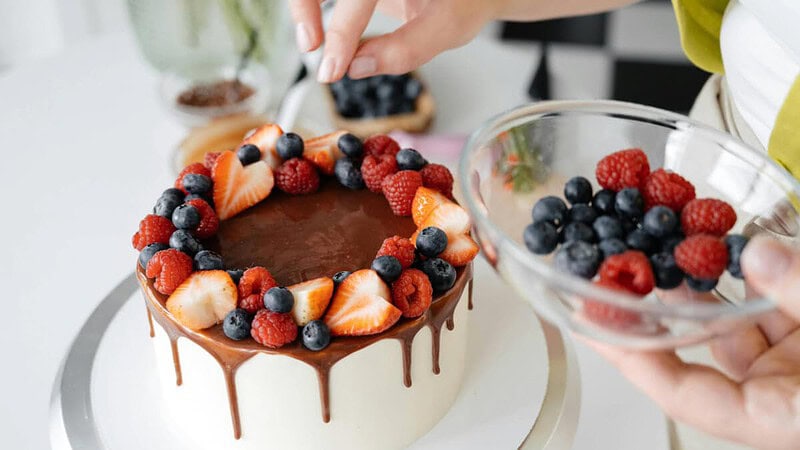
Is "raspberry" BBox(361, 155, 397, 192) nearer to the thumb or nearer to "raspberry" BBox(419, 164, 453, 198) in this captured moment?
"raspberry" BBox(419, 164, 453, 198)

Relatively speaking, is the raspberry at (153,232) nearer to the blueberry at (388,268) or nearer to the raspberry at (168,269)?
the raspberry at (168,269)

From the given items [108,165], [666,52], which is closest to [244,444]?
[108,165]

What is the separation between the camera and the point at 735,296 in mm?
780

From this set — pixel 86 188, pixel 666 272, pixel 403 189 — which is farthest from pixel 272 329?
pixel 86 188

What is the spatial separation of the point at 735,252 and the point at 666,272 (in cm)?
6

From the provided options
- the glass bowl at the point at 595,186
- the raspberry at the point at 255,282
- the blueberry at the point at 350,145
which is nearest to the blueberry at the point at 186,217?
the raspberry at the point at 255,282

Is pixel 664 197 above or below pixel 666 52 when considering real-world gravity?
above

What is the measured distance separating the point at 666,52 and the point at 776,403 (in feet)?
6.31

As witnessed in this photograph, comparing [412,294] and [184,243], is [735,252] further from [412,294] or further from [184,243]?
[184,243]

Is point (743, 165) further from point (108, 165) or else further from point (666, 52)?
point (666, 52)

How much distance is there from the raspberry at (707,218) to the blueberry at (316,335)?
1.15 ft

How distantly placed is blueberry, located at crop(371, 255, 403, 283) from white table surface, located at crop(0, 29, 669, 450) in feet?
1.07

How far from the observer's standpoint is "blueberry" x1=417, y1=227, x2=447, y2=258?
0.89m

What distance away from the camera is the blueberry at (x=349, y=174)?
1.06 metres
